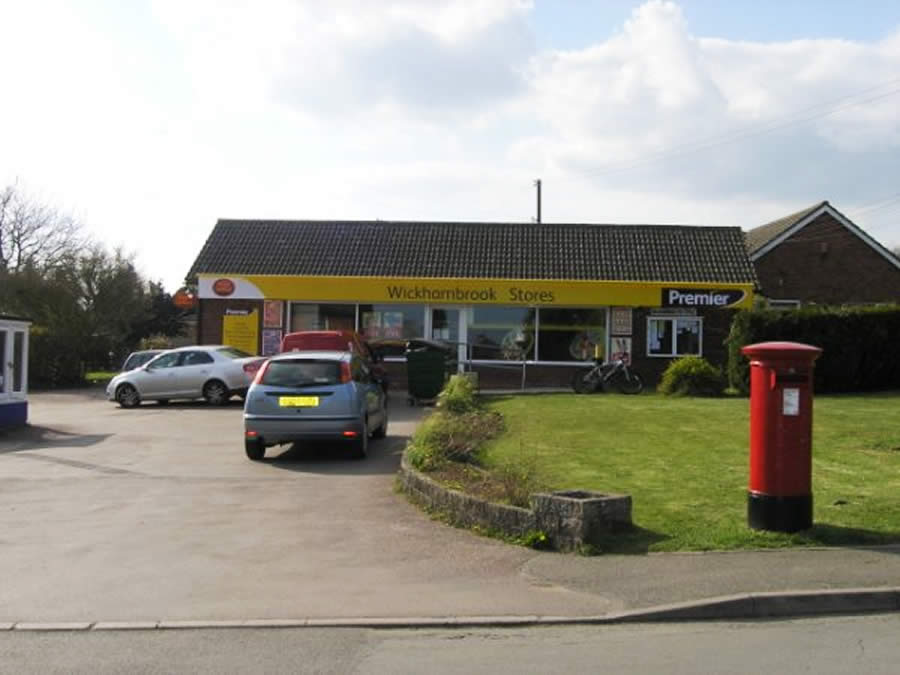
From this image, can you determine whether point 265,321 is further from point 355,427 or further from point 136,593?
point 136,593

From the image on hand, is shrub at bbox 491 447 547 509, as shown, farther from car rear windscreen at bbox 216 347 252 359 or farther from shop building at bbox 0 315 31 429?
car rear windscreen at bbox 216 347 252 359

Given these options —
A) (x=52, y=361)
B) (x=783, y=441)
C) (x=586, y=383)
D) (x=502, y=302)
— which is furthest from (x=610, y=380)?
(x=52, y=361)

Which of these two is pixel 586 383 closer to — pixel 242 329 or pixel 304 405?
pixel 242 329

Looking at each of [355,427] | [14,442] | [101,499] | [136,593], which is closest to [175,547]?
[136,593]

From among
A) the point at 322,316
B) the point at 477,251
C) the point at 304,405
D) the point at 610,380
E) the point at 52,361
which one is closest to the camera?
the point at 304,405

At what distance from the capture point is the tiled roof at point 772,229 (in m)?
34.8

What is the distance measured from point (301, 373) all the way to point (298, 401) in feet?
1.58

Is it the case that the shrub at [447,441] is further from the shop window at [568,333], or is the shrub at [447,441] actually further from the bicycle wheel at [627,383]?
the shop window at [568,333]

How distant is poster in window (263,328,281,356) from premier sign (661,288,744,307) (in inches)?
481

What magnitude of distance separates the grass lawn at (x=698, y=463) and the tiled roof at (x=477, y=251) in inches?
485

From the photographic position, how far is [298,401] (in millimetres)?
13398

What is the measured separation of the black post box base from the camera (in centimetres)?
766

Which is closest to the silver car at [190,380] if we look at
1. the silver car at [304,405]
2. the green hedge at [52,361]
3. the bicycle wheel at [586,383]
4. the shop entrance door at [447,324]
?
the shop entrance door at [447,324]

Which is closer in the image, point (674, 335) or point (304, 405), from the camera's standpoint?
point (304, 405)
